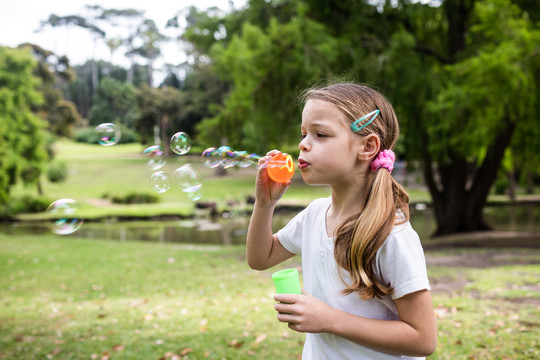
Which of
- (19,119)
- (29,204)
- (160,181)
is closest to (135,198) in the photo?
(29,204)

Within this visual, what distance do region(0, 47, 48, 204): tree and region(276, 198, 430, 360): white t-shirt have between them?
21.4m

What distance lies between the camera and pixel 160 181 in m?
2.87

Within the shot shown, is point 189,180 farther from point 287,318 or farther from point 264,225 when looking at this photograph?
point 287,318

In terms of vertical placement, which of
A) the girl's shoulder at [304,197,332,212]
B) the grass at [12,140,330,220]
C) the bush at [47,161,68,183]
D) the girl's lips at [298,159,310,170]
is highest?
the girl's lips at [298,159,310,170]

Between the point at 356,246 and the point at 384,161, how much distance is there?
1.04 feet

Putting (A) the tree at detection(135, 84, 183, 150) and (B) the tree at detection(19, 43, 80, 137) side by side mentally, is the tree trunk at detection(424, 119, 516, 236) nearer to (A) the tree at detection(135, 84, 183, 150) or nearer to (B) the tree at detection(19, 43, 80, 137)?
(A) the tree at detection(135, 84, 183, 150)

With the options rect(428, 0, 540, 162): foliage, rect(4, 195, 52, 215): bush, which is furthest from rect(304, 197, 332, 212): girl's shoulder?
rect(4, 195, 52, 215): bush

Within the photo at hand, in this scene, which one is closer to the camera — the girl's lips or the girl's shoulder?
the girl's lips

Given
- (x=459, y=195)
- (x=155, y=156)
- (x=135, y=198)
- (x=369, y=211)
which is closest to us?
(x=369, y=211)

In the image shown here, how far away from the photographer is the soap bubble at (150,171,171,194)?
2.83 meters

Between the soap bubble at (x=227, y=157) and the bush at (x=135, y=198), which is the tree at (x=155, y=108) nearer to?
the bush at (x=135, y=198)

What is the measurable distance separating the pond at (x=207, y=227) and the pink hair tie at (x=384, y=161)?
11.9 meters

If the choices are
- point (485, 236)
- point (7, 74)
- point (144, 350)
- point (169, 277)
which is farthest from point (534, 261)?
point (7, 74)

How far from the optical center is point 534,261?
875 centimetres
